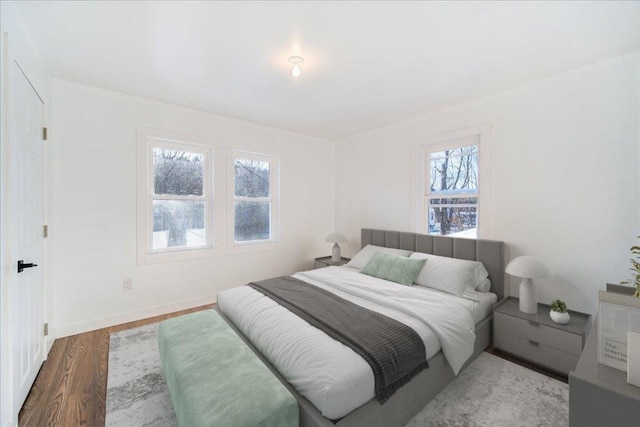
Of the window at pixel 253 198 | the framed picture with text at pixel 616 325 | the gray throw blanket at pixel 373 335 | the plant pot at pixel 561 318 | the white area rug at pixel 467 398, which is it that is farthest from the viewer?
the window at pixel 253 198

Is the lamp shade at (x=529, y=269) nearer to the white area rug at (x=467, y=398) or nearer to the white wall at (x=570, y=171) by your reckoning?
the white wall at (x=570, y=171)

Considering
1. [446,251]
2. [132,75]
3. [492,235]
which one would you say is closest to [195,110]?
[132,75]

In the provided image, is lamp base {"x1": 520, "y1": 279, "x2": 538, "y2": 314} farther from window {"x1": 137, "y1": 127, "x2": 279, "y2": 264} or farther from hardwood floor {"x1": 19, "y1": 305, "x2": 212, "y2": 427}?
hardwood floor {"x1": 19, "y1": 305, "x2": 212, "y2": 427}

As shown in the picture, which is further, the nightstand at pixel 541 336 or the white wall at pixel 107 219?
the white wall at pixel 107 219

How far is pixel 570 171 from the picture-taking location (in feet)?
7.93

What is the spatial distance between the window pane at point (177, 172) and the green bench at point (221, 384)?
6.78 ft

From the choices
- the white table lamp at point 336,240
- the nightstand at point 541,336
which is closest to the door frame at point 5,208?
the white table lamp at point 336,240

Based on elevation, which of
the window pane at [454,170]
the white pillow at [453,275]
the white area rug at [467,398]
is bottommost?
the white area rug at [467,398]

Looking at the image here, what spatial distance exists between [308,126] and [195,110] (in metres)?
1.58

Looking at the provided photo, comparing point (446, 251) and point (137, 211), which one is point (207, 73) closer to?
point (137, 211)

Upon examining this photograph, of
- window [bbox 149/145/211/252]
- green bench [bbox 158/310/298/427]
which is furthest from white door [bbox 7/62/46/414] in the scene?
window [bbox 149/145/211/252]

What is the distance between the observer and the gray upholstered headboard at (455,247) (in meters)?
2.74

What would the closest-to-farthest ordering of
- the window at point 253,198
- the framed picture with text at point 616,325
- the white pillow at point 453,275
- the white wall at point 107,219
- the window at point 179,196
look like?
the framed picture with text at point 616,325 → the white pillow at point 453,275 → the white wall at point 107,219 → the window at point 179,196 → the window at point 253,198

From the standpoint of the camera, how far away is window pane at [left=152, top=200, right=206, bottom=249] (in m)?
3.31
